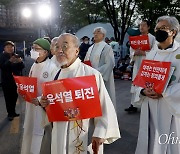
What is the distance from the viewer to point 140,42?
520 centimetres

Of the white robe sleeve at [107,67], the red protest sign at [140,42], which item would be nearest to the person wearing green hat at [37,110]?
the white robe sleeve at [107,67]

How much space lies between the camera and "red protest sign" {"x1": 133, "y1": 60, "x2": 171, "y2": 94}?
2.84 metres

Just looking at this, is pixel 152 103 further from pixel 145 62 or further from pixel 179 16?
pixel 179 16

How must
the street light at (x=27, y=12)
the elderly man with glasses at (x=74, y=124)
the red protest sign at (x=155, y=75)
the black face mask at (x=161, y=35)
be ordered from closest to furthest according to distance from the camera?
the elderly man with glasses at (x=74, y=124), the red protest sign at (x=155, y=75), the black face mask at (x=161, y=35), the street light at (x=27, y=12)

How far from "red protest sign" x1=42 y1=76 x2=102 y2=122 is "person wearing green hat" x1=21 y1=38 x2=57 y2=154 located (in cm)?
111

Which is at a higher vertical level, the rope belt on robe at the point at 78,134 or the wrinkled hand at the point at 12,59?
the wrinkled hand at the point at 12,59

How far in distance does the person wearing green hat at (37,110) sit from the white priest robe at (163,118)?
3.84 ft

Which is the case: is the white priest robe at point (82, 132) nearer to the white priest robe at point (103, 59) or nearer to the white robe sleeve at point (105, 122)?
the white robe sleeve at point (105, 122)

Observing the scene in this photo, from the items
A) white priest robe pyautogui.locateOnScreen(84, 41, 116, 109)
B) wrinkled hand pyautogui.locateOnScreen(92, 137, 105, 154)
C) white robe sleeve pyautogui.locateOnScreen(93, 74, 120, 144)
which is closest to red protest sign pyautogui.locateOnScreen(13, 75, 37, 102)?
white robe sleeve pyautogui.locateOnScreen(93, 74, 120, 144)

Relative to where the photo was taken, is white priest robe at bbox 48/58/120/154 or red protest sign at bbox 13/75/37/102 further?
red protest sign at bbox 13/75/37/102

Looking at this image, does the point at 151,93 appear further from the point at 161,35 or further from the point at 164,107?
the point at 161,35

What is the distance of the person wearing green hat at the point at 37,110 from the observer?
3.54 m

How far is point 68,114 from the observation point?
7.75 feet

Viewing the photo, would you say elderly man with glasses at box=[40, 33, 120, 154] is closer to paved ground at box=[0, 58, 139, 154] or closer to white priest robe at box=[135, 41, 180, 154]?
white priest robe at box=[135, 41, 180, 154]
